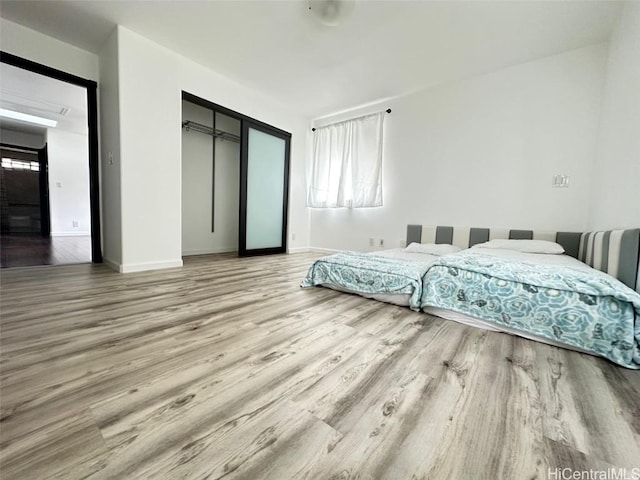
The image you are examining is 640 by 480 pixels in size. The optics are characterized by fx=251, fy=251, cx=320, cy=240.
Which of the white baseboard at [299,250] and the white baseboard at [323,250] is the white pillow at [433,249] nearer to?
the white baseboard at [323,250]

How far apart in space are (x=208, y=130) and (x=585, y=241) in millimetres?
5149

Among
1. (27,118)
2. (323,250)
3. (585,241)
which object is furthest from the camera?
(27,118)

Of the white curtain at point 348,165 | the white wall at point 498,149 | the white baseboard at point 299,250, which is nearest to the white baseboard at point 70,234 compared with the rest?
the white baseboard at point 299,250

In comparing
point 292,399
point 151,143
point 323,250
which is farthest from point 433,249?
point 151,143

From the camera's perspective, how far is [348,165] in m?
4.29

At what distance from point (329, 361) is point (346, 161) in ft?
12.1

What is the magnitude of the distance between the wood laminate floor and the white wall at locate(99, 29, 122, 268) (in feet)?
4.25

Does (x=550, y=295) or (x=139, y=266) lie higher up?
(x=550, y=295)

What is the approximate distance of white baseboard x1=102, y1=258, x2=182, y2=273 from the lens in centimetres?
268

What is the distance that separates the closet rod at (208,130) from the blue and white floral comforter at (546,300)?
13.5 feet

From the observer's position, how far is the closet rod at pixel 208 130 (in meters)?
4.02

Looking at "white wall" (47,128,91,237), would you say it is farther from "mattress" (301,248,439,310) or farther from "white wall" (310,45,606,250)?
"white wall" (310,45,606,250)

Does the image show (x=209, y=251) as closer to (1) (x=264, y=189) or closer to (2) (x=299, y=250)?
(1) (x=264, y=189)

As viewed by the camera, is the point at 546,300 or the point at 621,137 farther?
the point at 621,137
